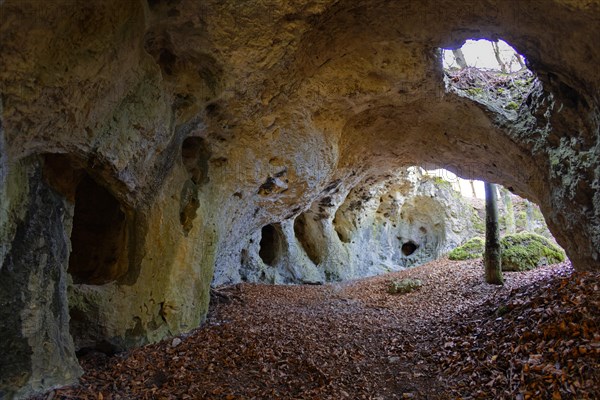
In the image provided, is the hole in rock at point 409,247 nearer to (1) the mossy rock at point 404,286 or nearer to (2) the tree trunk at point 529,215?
(2) the tree trunk at point 529,215

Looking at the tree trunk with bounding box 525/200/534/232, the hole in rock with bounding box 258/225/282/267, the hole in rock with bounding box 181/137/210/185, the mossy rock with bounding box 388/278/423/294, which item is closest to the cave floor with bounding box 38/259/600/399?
the hole in rock with bounding box 181/137/210/185

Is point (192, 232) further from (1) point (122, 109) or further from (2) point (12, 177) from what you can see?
(2) point (12, 177)

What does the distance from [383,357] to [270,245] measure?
8.94 m

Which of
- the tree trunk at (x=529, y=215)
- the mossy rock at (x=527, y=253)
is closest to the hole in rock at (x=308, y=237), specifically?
the mossy rock at (x=527, y=253)

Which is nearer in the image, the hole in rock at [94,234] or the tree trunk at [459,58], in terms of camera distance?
the hole in rock at [94,234]

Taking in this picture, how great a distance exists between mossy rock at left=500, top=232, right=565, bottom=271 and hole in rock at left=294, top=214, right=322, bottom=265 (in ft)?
19.5

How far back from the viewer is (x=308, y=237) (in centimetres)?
1398

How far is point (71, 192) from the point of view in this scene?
436cm

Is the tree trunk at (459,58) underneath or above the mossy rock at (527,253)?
above

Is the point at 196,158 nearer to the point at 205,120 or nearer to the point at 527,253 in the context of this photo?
the point at 205,120

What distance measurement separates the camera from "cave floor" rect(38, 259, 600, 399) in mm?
3262

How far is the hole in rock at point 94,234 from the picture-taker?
20.3ft

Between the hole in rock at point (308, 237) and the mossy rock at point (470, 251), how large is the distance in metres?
4.76

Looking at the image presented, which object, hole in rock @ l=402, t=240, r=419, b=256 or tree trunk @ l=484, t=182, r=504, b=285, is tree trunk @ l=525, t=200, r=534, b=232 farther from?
tree trunk @ l=484, t=182, r=504, b=285
